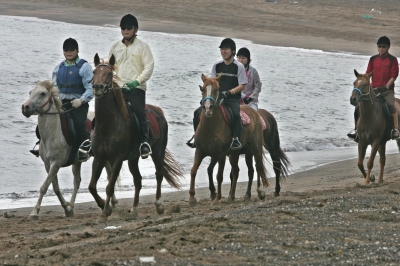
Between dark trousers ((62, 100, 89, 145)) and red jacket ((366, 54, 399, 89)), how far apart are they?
5.77m

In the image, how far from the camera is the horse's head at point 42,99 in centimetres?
1098

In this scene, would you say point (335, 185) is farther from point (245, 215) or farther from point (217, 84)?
point (245, 215)

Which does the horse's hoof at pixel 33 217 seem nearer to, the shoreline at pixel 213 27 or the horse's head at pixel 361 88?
the horse's head at pixel 361 88

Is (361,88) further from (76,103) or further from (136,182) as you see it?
(76,103)

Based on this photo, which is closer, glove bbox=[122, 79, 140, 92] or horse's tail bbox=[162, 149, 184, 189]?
glove bbox=[122, 79, 140, 92]

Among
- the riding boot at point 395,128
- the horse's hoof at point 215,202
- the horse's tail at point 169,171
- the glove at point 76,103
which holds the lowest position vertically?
the horse's hoof at point 215,202

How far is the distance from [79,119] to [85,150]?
24.2 inches

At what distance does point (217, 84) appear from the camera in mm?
11555

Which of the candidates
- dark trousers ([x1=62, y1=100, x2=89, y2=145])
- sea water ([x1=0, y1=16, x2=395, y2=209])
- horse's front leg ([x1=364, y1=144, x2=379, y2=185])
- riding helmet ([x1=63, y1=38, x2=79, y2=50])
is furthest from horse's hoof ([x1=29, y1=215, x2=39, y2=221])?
horse's front leg ([x1=364, y1=144, x2=379, y2=185])

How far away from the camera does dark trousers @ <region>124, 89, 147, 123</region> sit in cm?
1082

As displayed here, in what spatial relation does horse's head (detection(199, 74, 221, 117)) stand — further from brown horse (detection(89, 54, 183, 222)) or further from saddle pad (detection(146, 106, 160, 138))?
brown horse (detection(89, 54, 183, 222))

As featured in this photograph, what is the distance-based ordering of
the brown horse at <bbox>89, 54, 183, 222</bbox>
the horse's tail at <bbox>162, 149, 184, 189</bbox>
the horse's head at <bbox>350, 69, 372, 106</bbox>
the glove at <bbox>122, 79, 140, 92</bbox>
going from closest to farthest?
the brown horse at <bbox>89, 54, 183, 222</bbox> → the glove at <bbox>122, 79, 140, 92</bbox> → the horse's tail at <bbox>162, 149, 184, 189</bbox> → the horse's head at <bbox>350, 69, 372, 106</bbox>

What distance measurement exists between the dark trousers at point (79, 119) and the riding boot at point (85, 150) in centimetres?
27

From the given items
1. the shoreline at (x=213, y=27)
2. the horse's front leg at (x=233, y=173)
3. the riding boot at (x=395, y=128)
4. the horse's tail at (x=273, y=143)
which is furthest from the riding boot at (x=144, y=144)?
the shoreline at (x=213, y=27)
